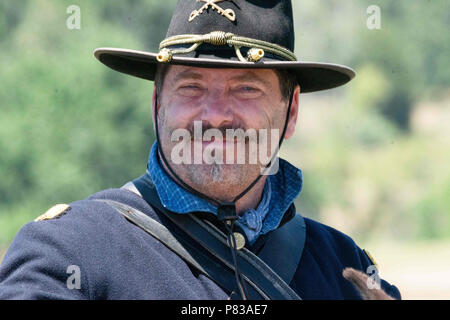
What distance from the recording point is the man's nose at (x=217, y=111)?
111 inches

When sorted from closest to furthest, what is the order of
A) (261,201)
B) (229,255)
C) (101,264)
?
(101,264) → (229,255) → (261,201)

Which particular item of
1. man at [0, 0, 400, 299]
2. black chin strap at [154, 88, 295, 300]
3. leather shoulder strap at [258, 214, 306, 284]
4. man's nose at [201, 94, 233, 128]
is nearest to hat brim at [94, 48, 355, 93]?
man at [0, 0, 400, 299]

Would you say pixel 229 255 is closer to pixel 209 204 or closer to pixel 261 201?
pixel 209 204

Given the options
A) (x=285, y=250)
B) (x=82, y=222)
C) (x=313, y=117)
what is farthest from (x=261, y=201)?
(x=313, y=117)

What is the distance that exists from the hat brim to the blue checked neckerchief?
37cm

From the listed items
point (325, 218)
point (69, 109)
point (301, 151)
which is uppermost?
point (69, 109)

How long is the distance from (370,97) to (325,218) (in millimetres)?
12424

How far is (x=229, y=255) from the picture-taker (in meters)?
2.79

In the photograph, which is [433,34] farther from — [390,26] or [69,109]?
[69,109]

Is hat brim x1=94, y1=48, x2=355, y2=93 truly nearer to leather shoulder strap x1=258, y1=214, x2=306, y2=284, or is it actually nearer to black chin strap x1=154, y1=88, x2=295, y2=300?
black chin strap x1=154, y1=88, x2=295, y2=300

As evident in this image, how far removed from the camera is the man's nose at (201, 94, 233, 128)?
2820mm

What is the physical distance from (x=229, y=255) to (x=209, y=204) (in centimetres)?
21

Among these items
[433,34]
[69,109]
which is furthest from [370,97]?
[69,109]
